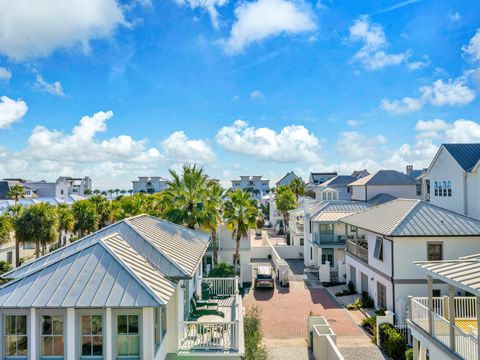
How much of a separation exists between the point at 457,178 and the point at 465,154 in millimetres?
2063

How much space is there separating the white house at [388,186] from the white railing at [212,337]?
Result: 33380 mm

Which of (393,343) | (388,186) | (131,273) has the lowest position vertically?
(393,343)

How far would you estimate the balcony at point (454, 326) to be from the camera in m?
10.7


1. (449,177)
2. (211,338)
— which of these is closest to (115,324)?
(211,338)

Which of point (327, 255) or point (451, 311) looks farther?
point (327, 255)

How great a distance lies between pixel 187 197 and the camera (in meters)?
24.9

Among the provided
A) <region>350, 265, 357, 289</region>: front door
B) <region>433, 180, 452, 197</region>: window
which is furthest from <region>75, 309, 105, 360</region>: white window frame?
<region>433, 180, 452, 197</region>: window

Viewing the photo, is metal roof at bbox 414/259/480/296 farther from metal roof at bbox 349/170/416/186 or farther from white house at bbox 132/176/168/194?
white house at bbox 132/176/168/194

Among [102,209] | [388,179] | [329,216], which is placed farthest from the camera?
[102,209]

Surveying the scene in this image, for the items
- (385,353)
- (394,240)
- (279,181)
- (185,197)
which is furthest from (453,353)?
(279,181)

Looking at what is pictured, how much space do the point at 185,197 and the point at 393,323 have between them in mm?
15116

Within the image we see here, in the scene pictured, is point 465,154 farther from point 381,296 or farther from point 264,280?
point 264,280

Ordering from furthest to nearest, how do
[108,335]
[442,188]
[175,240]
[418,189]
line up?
[418,189]
[442,188]
[175,240]
[108,335]

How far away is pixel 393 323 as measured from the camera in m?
19.3
